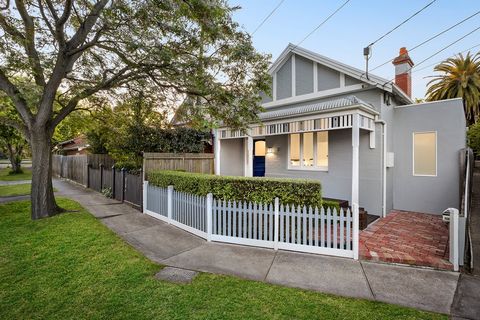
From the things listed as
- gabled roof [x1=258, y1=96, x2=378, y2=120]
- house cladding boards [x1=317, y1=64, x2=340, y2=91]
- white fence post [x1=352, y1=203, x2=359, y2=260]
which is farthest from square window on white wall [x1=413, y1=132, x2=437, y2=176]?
white fence post [x1=352, y1=203, x2=359, y2=260]

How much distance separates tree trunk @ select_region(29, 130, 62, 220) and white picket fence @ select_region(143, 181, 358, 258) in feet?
15.5

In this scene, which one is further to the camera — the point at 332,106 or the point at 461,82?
the point at 461,82

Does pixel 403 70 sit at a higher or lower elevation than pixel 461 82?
lower

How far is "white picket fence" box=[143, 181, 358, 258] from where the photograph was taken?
4.78 metres

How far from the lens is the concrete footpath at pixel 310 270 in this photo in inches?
138

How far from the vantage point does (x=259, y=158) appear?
1234 centimetres

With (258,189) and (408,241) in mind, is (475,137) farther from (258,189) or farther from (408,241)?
(258,189)

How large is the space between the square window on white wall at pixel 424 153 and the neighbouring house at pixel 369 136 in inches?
1.1

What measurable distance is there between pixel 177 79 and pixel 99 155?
29.7 ft

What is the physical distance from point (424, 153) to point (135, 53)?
34.4 feet

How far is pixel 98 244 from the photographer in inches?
209

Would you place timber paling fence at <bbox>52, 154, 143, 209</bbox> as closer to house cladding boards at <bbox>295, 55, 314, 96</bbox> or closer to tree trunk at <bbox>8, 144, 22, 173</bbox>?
house cladding boards at <bbox>295, 55, 314, 96</bbox>

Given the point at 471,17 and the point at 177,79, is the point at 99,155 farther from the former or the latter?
the point at 471,17

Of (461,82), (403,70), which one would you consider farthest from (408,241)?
(461,82)
